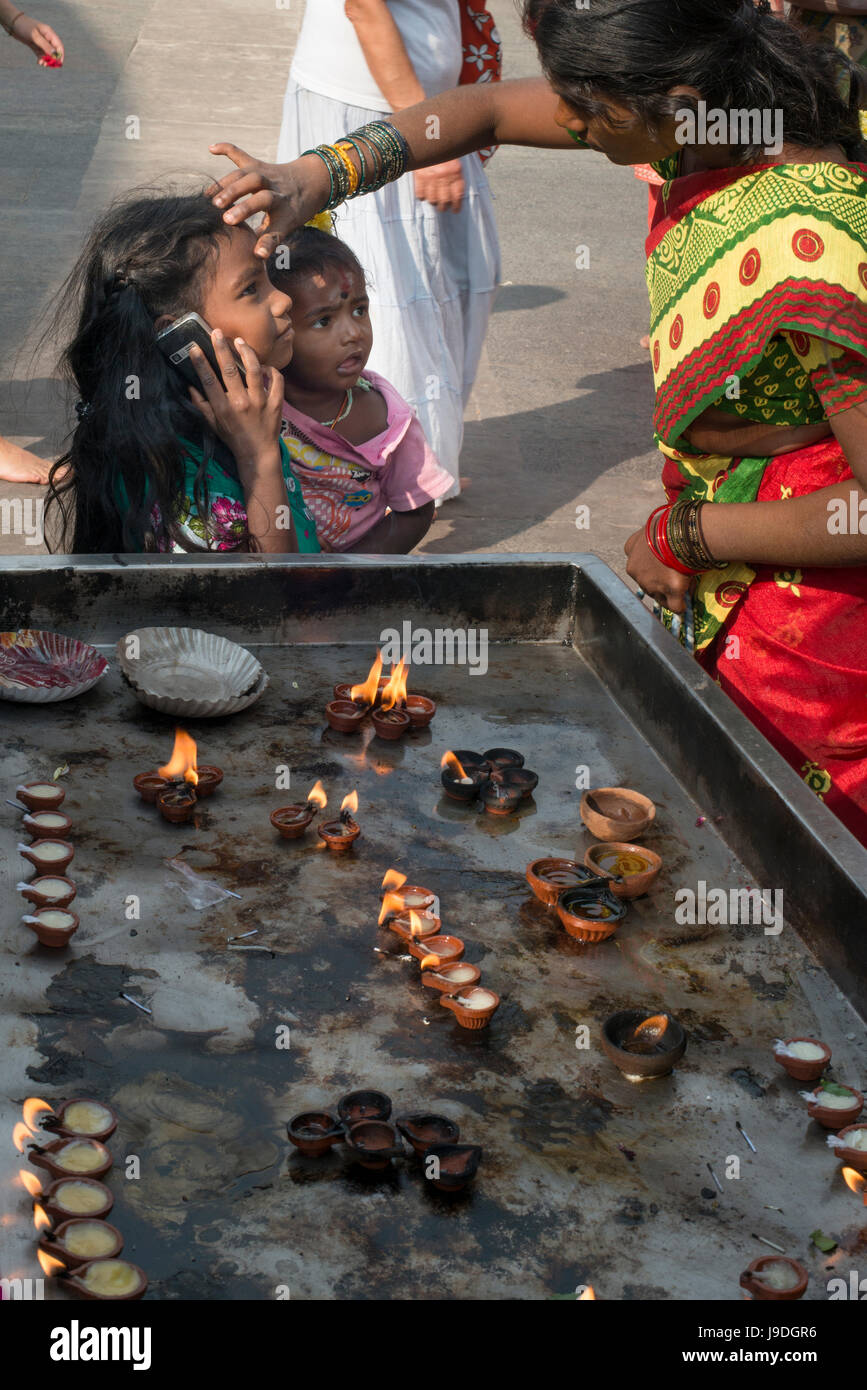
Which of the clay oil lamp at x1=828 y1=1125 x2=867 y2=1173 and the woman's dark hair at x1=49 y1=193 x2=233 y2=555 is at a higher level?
the woman's dark hair at x1=49 y1=193 x2=233 y2=555

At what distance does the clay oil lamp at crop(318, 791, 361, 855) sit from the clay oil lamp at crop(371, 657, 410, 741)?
242mm

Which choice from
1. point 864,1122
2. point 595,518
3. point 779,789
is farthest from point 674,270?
point 595,518

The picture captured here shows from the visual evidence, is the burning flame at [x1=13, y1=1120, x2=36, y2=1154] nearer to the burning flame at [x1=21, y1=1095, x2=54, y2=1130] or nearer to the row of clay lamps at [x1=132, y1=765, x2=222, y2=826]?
the burning flame at [x1=21, y1=1095, x2=54, y2=1130]

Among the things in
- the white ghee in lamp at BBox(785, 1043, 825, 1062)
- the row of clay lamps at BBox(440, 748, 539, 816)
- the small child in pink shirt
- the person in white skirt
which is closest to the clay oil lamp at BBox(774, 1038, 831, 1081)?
the white ghee in lamp at BBox(785, 1043, 825, 1062)

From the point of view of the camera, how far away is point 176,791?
2.04 m

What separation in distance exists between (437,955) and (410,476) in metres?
1.85

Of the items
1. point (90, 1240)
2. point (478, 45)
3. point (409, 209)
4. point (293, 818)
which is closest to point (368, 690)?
point (293, 818)

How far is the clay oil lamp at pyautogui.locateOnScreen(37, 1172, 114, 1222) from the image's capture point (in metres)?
1.34

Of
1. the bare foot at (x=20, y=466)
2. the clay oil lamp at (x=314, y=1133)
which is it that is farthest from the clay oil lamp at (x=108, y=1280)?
the bare foot at (x=20, y=466)

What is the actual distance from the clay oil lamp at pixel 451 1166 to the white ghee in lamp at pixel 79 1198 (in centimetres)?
33

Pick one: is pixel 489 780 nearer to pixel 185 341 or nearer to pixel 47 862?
pixel 47 862
